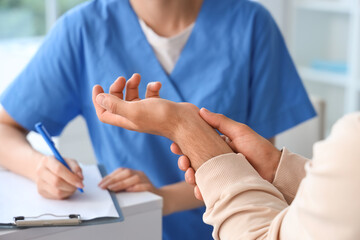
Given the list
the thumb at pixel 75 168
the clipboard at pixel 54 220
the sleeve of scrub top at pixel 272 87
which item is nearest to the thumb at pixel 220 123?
the clipboard at pixel 54 220

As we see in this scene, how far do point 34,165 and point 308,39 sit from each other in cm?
201

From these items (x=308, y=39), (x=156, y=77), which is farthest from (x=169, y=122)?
(x=308, y=39)

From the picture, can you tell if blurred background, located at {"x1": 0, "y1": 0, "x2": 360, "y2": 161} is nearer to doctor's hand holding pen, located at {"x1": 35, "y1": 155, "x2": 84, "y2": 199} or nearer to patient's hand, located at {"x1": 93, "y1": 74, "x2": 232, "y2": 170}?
doctor's hand holding pen, located at {"x1": 35, "y1": 155, "x2": 84, "y2": 199}

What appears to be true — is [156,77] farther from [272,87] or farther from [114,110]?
[114,110]

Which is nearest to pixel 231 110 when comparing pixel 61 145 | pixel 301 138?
pixel 301 138

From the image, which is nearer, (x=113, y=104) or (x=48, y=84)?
(x=113, y=104)

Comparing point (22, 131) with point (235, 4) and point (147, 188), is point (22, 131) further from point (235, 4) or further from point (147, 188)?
point (235, 4)

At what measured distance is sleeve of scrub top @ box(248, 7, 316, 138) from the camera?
3.84 feet

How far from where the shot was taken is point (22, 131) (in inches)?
46.0

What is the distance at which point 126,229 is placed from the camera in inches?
33.4

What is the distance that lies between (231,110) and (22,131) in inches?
18.1

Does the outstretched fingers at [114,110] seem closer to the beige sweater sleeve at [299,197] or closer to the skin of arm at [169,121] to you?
the skin of arm at [169,121]

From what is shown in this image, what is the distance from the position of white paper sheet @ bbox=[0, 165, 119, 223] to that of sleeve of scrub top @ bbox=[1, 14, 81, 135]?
0.59ft

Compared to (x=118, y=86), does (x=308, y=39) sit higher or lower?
lower
